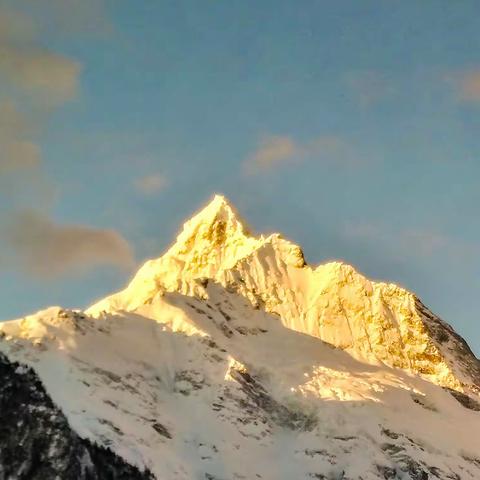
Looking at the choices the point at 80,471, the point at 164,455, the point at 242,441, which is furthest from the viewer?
the point at 242,441

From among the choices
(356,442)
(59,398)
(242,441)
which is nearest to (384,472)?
(356,442)

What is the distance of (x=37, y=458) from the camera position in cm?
16800

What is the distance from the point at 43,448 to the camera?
553 ft

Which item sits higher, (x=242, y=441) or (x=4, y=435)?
(x=242, y=441)

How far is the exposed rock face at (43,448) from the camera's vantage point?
6575 inches

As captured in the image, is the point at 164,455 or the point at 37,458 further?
the point at 164,455

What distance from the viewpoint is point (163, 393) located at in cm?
19888

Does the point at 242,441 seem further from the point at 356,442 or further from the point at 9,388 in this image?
the point at 9,388

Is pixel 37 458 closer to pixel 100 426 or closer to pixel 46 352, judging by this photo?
pixel 100 426

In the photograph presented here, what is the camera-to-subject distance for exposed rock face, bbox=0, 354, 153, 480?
16700 centimetres

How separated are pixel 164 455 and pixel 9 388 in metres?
20.4

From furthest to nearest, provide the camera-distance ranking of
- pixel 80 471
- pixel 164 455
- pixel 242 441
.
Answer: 1. pixel 242 441
2. pixel 164 455
3. pixel 80 471

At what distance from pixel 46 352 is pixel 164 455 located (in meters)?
21.8

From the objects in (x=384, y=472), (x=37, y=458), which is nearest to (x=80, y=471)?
(x=37, y=458)
